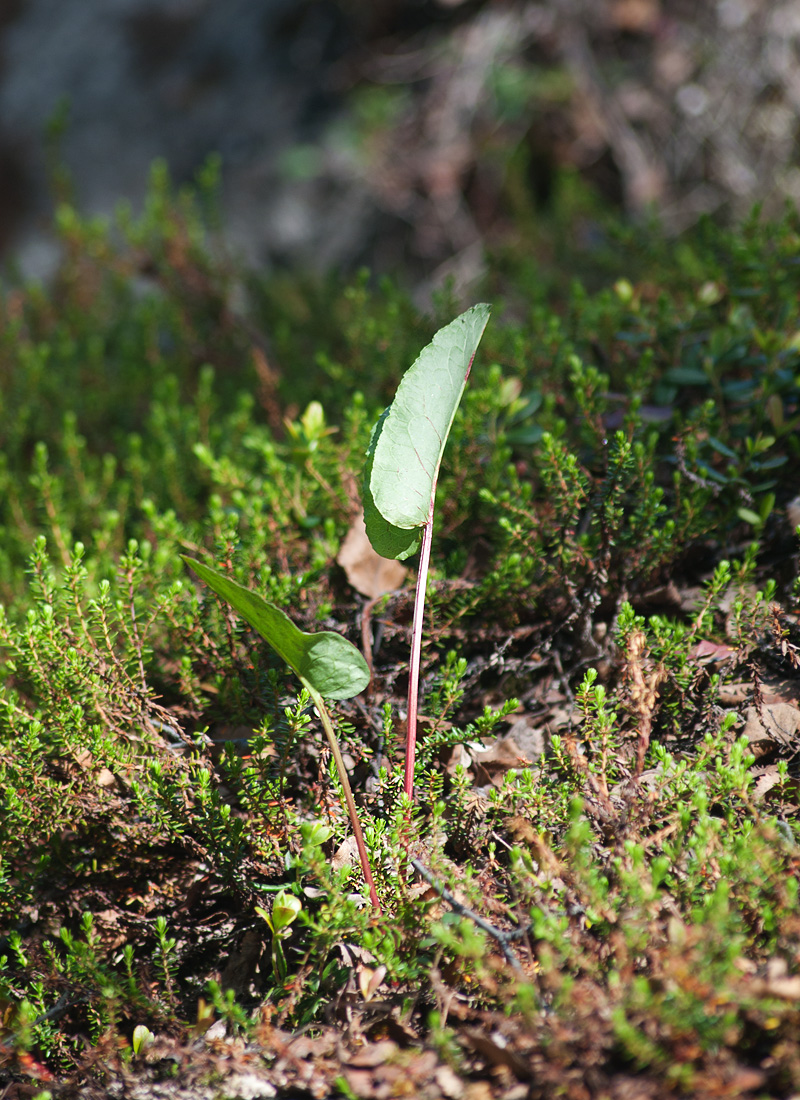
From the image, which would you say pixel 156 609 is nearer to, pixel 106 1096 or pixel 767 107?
pixel 106 1096

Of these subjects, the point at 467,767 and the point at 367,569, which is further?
the point at 367,569

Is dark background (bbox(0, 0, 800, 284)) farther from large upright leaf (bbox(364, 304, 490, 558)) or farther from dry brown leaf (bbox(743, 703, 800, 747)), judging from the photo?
dry brown leaf (bbox(743, 703, 800, 747))

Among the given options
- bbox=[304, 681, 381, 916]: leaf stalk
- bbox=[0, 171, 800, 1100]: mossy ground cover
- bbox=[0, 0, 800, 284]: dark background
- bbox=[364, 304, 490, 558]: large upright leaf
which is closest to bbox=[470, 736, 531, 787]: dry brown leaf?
bbox=[0, 171, 800, 1100]: mossy ground cover

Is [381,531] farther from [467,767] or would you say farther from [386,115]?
[386,115]

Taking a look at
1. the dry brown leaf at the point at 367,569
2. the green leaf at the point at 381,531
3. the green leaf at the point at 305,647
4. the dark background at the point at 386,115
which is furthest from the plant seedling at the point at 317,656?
the dark background at the point at 386,115

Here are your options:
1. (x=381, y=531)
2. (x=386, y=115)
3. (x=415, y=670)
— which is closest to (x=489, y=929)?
(x=415, y=670)

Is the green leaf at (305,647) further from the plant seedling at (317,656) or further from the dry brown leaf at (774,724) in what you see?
the dry brown leaf at (774,724)
